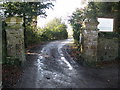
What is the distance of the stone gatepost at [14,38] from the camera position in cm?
631

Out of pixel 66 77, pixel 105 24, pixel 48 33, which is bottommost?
pixel 66 77

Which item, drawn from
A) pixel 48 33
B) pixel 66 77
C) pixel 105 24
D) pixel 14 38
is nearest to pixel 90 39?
pixel 66 77

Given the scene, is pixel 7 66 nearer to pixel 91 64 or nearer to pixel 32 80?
pixel 32 80

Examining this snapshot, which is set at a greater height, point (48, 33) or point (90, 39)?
point (48, 33)

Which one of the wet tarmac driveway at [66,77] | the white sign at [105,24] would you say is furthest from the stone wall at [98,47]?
the white sign at [105,24]

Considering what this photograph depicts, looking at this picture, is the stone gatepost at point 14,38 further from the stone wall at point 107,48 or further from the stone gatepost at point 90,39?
the stone wall at point 107,48

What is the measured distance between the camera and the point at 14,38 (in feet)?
20.8

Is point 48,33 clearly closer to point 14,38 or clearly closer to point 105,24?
point 105,24

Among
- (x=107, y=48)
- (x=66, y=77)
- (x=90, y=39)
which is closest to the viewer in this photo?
(x=66, y=77)

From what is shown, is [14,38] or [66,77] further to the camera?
[14,38]

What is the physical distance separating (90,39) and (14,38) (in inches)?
154

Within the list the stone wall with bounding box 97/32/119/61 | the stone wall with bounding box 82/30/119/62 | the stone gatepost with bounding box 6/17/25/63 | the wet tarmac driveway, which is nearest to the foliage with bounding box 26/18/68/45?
the stone gatepost with bounding box 6/17/25/63

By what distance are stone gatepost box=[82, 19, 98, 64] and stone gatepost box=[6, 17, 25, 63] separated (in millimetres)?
3391

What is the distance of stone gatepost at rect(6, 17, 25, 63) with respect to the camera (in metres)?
6.31
